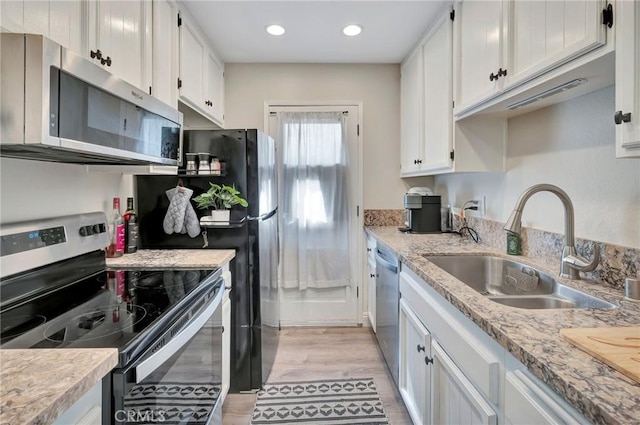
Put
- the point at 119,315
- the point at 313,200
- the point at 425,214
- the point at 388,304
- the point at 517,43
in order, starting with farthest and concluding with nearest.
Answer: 1. the point at 313,200
2. the point at 425,214
3. the point at 388,304
4. the point at 517,43
5. the point at 119,315

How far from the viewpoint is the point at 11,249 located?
116cm

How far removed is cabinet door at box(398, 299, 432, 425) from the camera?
1478 mm

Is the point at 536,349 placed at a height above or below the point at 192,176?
below

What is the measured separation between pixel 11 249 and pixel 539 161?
7.57 feet

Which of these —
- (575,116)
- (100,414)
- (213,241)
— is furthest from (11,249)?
(575,116)

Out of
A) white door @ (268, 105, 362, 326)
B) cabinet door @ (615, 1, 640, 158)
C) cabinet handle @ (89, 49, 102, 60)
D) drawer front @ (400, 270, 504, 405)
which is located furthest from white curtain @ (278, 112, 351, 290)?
cabinet door @ (615, 1, 640, 158)

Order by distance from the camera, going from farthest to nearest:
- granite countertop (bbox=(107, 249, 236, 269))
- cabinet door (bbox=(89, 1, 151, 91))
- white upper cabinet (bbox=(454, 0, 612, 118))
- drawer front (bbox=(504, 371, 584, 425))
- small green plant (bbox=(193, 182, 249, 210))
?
small green plant (bbox=(193, 182, 249, 210)) < granite countertop (bbox=(107, 249, 236, 269)) < cabinet door (bbox=(89, 1, 151, 91)) < white upper cabinet (bbox=(454, 0, 612, 118)) < drawer front (bbox=(504, 371, 584, 425))

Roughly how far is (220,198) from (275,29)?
1.34 meters

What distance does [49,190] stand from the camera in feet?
4.79

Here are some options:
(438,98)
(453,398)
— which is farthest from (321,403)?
(438,98)

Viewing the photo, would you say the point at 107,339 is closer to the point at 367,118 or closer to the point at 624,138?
the point at 624,138

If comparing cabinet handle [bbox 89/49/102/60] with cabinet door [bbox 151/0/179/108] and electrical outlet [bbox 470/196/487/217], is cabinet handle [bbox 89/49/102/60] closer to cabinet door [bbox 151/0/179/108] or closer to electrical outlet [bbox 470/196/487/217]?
cabinet door [bbox 151/0/179/108]

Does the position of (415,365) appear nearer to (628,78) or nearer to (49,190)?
(628,78)

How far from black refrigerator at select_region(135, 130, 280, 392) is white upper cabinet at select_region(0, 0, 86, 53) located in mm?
887
